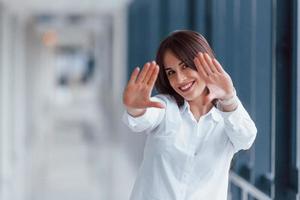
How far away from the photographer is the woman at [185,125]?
107 cm

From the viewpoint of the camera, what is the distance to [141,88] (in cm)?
105

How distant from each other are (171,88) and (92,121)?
1460 cm

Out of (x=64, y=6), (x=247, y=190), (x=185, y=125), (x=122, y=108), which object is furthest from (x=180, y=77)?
(x=64, y=6)

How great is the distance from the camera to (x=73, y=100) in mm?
25625

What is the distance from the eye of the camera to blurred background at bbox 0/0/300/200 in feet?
6.18

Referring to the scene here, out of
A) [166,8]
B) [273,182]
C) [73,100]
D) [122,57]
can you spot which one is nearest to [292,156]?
[273,182]

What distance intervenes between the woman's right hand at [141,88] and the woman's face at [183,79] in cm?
5

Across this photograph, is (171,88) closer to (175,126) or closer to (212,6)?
(175,126)

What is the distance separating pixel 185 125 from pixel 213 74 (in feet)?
0.50

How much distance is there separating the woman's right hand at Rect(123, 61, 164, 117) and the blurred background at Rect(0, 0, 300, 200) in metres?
0.32

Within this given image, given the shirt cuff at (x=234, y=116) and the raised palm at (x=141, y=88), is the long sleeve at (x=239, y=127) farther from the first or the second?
the raised palm at (x=141, y=88)

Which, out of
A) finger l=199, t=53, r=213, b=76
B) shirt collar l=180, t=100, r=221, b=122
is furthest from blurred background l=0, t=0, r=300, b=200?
finger l=199, t=53, r=213, b=76

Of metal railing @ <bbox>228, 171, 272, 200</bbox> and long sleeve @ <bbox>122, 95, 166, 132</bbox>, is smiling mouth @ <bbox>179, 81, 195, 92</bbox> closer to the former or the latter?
long sleeve @ <bbox>122, 95, 166, 132</bbox>

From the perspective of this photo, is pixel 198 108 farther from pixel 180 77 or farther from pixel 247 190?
pixel 247 190
